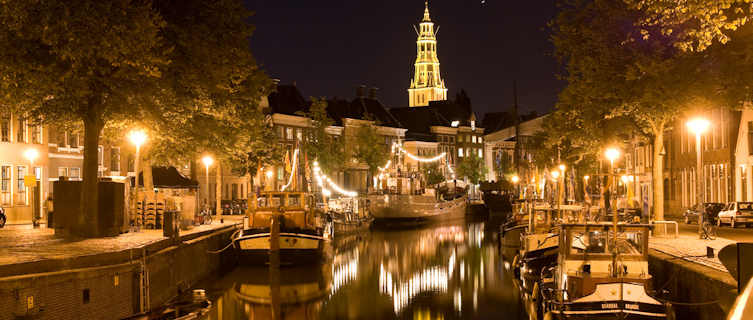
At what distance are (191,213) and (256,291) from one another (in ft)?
34.3

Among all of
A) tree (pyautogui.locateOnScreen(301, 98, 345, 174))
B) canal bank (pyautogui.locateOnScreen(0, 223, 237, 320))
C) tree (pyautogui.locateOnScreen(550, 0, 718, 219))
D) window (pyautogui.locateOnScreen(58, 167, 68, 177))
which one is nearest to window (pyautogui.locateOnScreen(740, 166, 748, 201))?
tree (pyautogui.locateOnScreen(550, 0, 718, 219))

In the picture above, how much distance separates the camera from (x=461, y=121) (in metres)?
143

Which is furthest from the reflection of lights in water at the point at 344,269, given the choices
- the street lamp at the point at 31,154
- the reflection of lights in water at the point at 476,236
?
the street lamp at the point at 31,154

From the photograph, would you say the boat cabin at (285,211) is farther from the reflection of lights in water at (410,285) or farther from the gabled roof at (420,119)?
the gabled roof at (420,119)

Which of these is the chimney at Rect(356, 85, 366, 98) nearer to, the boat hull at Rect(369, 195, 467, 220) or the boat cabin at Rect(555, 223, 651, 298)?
the boat hull at Rect(369, 195, 467, 220)

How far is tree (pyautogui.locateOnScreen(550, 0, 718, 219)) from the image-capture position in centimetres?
2830

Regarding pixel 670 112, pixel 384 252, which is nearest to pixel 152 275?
pixel 670 112

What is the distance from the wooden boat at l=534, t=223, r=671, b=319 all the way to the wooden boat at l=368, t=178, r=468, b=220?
51.6m

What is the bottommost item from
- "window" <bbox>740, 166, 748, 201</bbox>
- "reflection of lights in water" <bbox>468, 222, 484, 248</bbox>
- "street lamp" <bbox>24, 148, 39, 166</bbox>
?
"reflection of lights in water" <bbox>468, 222, 484, 248</bbox>

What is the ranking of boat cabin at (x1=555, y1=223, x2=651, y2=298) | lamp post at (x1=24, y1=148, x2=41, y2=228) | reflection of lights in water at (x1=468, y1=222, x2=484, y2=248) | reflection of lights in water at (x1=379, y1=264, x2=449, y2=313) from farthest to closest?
reflection of lights in water at (x1=468, y1=222, x2=484, y2=248) → lamp post at (x1=24, y1=148, x2=41, y2=228) → reflection of lights in water at (x1=379, y1=264, x2=449, y2=313) → boat cabin at (x1=555, y1=223, x2=651, y2=298)

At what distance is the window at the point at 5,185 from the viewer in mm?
40938

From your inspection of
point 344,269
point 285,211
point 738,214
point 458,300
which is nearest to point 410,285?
point 458,300

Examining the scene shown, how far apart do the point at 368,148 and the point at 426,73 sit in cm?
10389

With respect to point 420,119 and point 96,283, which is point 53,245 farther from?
point 420,119
